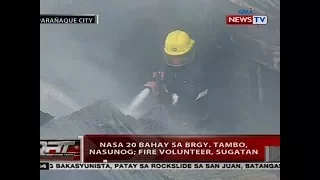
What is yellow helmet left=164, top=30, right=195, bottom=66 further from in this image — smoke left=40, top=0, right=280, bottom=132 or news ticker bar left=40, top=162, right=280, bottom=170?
news ticker bar left=40, top=162, right=280, bottom=170

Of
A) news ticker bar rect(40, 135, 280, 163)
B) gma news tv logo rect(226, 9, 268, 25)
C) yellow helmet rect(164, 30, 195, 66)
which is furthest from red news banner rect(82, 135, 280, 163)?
gma news tv logo rect(226, 9, 268, 25)

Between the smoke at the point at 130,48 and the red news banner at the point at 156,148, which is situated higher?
the smoke at the point at 130,48

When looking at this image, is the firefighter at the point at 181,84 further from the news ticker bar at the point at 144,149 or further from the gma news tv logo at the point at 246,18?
the gma news tv logo at the point at 246,18

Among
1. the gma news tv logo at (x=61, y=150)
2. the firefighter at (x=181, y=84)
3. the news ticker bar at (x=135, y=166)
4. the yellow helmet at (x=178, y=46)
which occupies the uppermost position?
the yellow helmet at (x=178, y=46)

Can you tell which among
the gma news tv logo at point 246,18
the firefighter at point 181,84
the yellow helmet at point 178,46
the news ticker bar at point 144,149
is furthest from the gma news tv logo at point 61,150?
the gma news tv logo at point 246,18

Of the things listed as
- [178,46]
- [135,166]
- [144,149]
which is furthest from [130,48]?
[135,166]

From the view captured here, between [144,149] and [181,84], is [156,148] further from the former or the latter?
[181,84]

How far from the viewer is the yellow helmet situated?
4.19 meters

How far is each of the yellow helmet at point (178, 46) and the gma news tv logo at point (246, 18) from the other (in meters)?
0.29

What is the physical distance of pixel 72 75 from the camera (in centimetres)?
420

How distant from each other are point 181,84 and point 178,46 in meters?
0.25

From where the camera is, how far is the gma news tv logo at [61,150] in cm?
419

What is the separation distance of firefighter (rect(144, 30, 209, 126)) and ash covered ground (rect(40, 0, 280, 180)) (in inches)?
2.1
